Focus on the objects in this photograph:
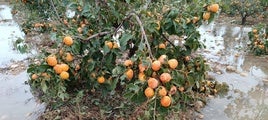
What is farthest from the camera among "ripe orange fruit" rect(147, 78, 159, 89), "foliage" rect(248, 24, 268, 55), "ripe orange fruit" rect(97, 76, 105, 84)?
"foliage" rect(248, 24, 268, 55)

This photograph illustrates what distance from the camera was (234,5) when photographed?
978cm

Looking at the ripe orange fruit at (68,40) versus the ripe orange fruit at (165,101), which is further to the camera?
the ripe orange fruit at (68,40)

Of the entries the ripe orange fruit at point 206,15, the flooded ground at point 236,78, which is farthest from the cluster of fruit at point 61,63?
the flooded ground at point 236,78

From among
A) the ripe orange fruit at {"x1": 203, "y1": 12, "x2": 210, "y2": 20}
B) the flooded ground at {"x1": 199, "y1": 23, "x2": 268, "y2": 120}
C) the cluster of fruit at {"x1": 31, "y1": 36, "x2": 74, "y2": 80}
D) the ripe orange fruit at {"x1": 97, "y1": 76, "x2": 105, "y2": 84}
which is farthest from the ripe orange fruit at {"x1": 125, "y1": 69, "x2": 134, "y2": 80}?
the flooded ground at {"x1": 199, "y1": 23, "x2": 268, "y2": 120}

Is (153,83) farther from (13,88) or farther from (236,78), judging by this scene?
(236,78)

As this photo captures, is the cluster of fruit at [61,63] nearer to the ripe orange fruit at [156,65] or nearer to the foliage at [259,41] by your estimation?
the ripe orange fruit at [156,65]

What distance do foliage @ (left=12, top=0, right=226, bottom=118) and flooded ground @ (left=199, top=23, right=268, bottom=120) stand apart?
53 centimetres

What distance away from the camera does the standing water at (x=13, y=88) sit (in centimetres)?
346

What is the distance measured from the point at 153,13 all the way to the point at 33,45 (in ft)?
12.5

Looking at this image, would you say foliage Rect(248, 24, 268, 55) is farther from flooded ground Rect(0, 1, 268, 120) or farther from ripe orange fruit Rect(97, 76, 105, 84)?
ripe orange fruit Rect(97, 76, 105, 84)

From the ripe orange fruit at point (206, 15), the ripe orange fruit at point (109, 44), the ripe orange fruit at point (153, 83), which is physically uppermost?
the ripe orange fruit at point (206, 15)

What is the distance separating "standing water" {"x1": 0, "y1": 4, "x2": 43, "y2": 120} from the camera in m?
3.46

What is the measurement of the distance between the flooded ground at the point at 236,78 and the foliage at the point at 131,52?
21.0 inches

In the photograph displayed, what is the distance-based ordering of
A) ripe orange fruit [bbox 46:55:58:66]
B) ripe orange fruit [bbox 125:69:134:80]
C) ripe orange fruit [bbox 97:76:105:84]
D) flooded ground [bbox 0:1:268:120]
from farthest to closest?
flooded ground [bbox 0:1:268:120] → ripe orange fruit [bbox 97:76:105:84] → ripe orange fruit [bbox 46:55:58:66] → ripe orange fruit [bbox 125:69:134:80]
